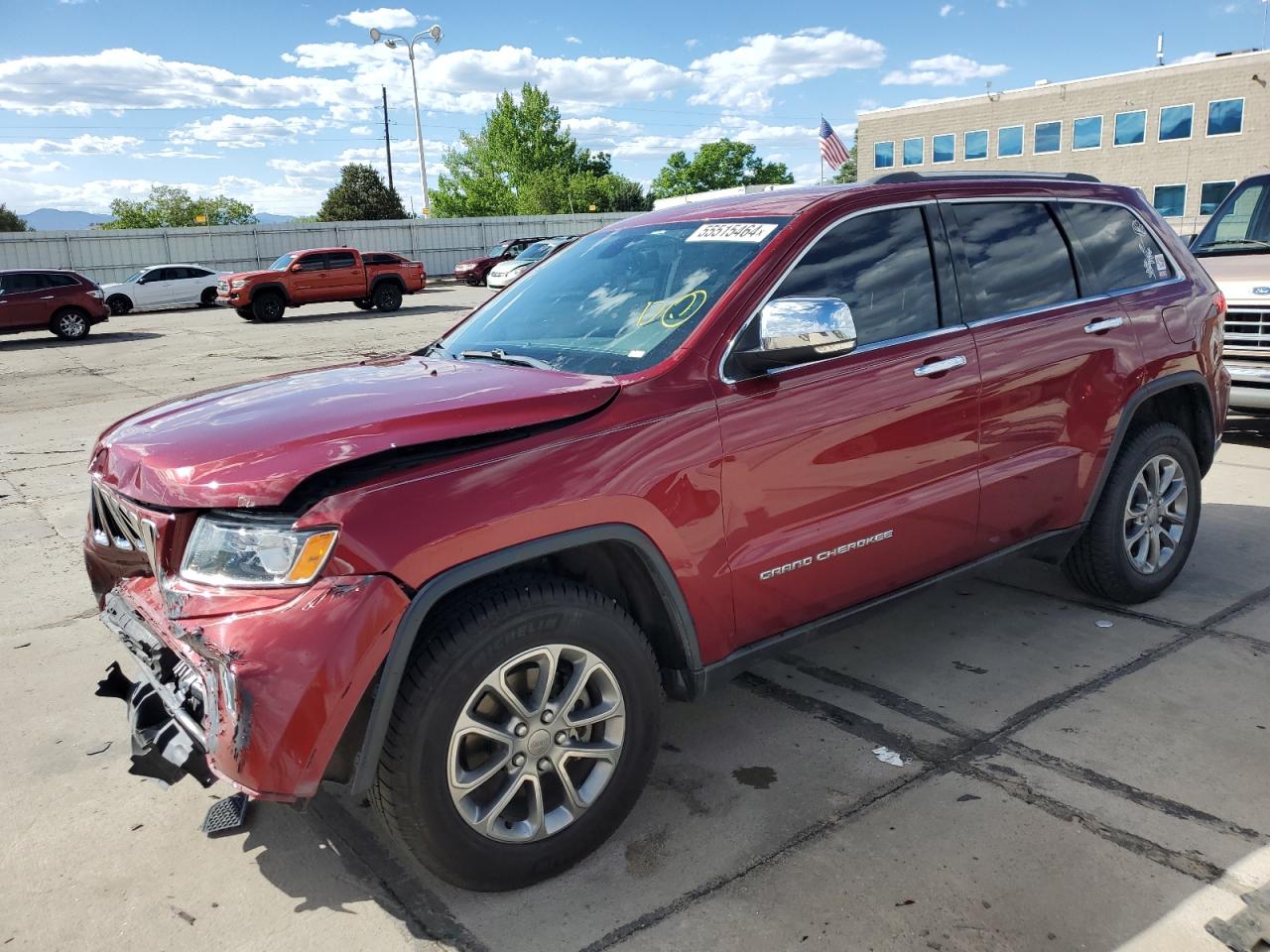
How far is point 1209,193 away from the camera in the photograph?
46406mm

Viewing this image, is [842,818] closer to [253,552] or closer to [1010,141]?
[253,552]

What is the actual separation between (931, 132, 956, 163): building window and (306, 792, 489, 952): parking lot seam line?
58265mm

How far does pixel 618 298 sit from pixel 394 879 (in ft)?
6.51

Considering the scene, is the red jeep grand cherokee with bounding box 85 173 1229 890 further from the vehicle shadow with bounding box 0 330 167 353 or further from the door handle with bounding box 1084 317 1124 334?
the vehicle shadow with bounding box 0 330 167 353

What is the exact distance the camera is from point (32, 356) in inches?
760

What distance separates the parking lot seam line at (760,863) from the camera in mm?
2604

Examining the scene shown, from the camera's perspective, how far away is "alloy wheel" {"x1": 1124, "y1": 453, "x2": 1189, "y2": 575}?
14.6ft

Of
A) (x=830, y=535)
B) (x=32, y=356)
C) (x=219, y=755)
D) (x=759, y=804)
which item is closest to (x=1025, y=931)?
(x=759, y=804)

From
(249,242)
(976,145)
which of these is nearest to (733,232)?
(249,242)

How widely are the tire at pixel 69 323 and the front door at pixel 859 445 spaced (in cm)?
2317

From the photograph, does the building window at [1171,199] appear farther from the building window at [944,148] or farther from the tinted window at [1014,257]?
the tinted window at [1014,257]

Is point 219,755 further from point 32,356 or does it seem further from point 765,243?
point 32,356

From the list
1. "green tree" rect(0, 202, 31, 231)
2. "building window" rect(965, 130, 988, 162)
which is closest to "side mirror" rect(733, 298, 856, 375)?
"building window" rect(965, 130, 988, 162)

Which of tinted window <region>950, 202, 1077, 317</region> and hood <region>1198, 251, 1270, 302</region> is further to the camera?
hood <region>1198, 251, 1270, 302</region>
